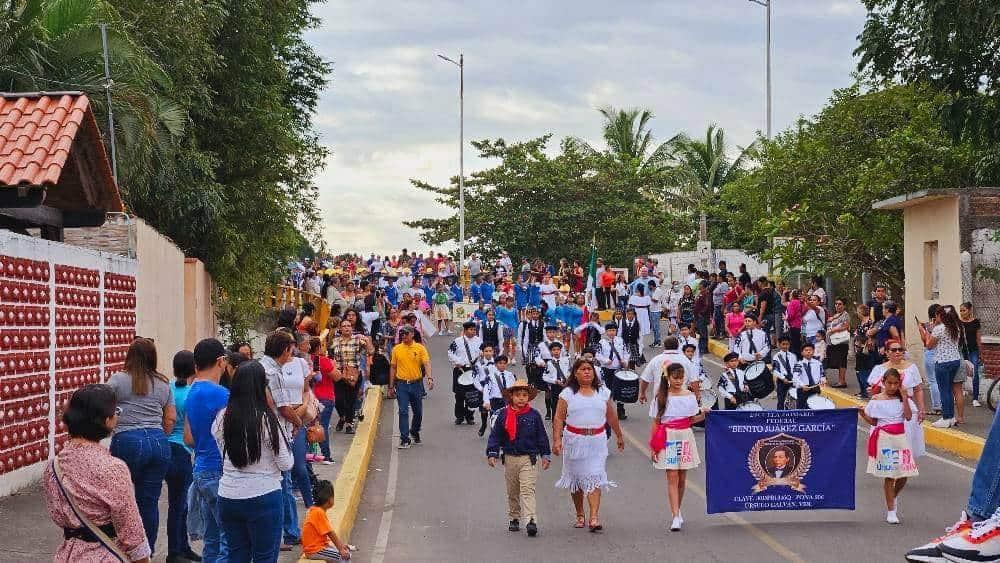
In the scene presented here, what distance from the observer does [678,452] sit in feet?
43.4

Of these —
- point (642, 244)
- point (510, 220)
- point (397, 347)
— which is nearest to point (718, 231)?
point (642, 244)

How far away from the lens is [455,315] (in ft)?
144

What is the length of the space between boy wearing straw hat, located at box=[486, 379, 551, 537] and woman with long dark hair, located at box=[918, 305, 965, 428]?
9030 millimetres

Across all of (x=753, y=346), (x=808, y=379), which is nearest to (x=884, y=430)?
(x=808, y=379)

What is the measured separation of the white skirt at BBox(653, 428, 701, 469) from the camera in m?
13.2

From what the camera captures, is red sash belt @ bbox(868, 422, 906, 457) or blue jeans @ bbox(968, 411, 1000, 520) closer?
blue jeans @ bbox(968, 411, 1000, 520)

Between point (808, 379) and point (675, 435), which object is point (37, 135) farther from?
point (808, 379)

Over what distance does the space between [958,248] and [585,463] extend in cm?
1419

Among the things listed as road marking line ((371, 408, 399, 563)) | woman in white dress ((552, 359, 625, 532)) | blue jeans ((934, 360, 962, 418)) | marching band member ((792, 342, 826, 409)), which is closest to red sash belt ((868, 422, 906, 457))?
woman in white dress ((552, 359, 625, 532))

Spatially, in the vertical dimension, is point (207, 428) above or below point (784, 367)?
above

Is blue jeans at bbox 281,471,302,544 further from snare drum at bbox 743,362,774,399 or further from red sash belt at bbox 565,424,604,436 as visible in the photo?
snare drum at bbox 743,362,774,399

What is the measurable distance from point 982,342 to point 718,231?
4193 cm

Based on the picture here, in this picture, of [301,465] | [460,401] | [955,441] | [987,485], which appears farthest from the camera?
[460,401]

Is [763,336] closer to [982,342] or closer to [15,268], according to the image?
[982,342]
